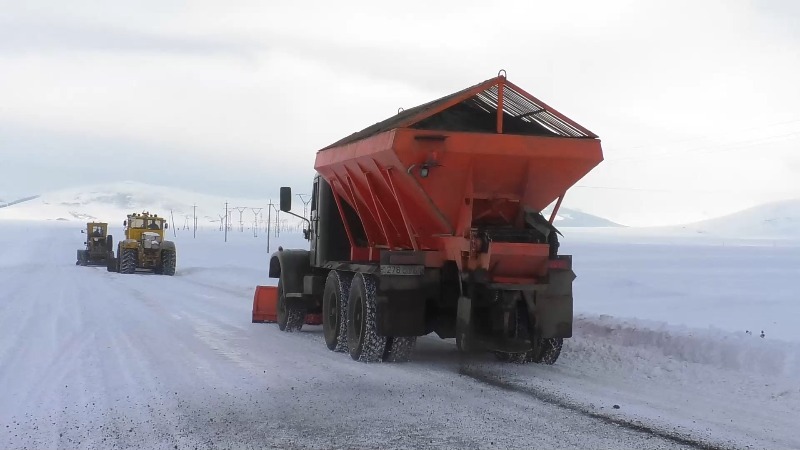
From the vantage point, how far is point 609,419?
6887 mm

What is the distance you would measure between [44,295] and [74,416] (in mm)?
14960

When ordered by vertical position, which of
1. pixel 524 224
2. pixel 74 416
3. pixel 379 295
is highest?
pixel 524 224

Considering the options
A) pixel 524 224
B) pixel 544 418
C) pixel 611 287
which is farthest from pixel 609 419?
pixel 611 287

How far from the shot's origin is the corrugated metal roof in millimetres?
9570

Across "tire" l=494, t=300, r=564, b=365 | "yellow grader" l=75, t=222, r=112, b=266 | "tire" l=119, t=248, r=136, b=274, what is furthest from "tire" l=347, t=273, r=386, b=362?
"yellow grader" l=75, t=222, r=112, b=266

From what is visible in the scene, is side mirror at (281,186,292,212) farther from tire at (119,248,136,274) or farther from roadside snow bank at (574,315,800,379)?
tire at (119,248,136,274)

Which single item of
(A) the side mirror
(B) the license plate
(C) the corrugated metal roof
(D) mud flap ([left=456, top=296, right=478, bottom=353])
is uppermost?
(C) the corrugated metal roof

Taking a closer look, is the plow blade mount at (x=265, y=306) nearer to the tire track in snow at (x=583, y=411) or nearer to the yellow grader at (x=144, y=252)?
the tire track in snow at (x=583, y=411)

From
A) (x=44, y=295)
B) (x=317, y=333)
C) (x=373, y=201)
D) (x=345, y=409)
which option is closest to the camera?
(x=345, y=409)

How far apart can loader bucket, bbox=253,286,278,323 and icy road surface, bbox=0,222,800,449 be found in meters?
0.24

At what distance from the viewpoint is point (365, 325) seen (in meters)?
9.95

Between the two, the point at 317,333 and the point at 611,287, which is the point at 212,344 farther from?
the point at 611,287

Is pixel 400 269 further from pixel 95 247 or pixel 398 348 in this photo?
pixel 95 247

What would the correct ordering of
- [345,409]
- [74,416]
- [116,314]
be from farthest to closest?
[116,314], [345,409], [74,416]
